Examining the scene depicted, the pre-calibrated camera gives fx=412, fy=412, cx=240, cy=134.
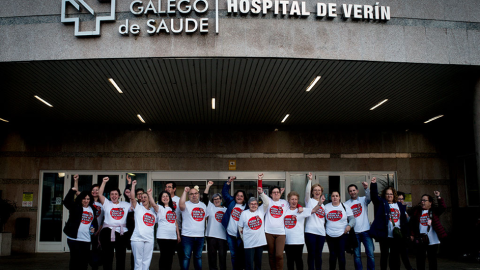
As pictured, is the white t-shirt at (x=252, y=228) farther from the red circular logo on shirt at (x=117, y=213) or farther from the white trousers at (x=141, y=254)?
the red circular logo on shirt at (x=117, y=213)

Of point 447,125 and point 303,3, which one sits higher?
point 303,3

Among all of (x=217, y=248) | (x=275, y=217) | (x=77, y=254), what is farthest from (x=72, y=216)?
(x=275, y=217)

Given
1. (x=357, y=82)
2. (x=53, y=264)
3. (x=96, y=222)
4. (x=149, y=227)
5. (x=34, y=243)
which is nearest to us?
(x=149, y=227)

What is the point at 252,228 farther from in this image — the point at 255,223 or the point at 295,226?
the point at 295,226

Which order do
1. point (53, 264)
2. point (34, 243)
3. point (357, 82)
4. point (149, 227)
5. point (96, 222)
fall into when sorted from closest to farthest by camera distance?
point (149, 227) < point (96, 222) < point (357, 82) < point (53, 264) < point (34, 243)

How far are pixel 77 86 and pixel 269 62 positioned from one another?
14.3 feet

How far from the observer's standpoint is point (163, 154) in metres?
13.6

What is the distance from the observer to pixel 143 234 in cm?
695

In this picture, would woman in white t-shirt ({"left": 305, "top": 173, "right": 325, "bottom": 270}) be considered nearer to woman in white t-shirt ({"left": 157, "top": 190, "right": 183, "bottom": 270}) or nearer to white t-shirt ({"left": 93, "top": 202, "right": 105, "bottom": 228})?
woman in white t-shirt ({"left": 157, "top": 190, "right": 183, "bottom": 270})

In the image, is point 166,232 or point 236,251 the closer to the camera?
point 166,232

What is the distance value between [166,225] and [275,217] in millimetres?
1967

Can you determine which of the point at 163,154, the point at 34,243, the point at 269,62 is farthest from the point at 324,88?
the point at 34,243

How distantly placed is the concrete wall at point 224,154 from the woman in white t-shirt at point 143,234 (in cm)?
630

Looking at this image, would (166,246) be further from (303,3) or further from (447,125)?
(447,125)
